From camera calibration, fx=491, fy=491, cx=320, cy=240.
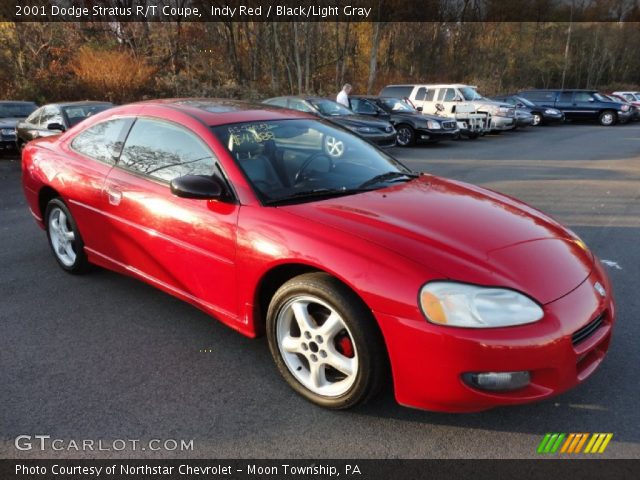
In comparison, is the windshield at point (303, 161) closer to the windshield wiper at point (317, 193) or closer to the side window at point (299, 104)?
the windshield wiper at point (317, 193)

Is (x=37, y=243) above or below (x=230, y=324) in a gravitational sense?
below

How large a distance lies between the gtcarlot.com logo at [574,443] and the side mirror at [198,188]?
2.07m

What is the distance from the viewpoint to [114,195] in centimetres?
346

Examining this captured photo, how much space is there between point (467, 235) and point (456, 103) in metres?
15.7

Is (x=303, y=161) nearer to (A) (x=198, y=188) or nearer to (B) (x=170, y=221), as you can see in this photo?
(A) (x=198, y=188)

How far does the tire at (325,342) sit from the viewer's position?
2.29m

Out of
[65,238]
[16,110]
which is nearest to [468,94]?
[16,110]

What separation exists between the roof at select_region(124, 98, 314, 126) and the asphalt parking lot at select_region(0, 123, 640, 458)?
1402 millimetres

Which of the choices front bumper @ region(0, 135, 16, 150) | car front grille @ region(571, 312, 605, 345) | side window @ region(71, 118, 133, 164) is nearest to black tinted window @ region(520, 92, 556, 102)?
front bumper @ region(0, 135, 16, 150)

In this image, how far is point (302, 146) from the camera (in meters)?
3.37

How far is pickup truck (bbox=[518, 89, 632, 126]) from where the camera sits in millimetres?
22453
